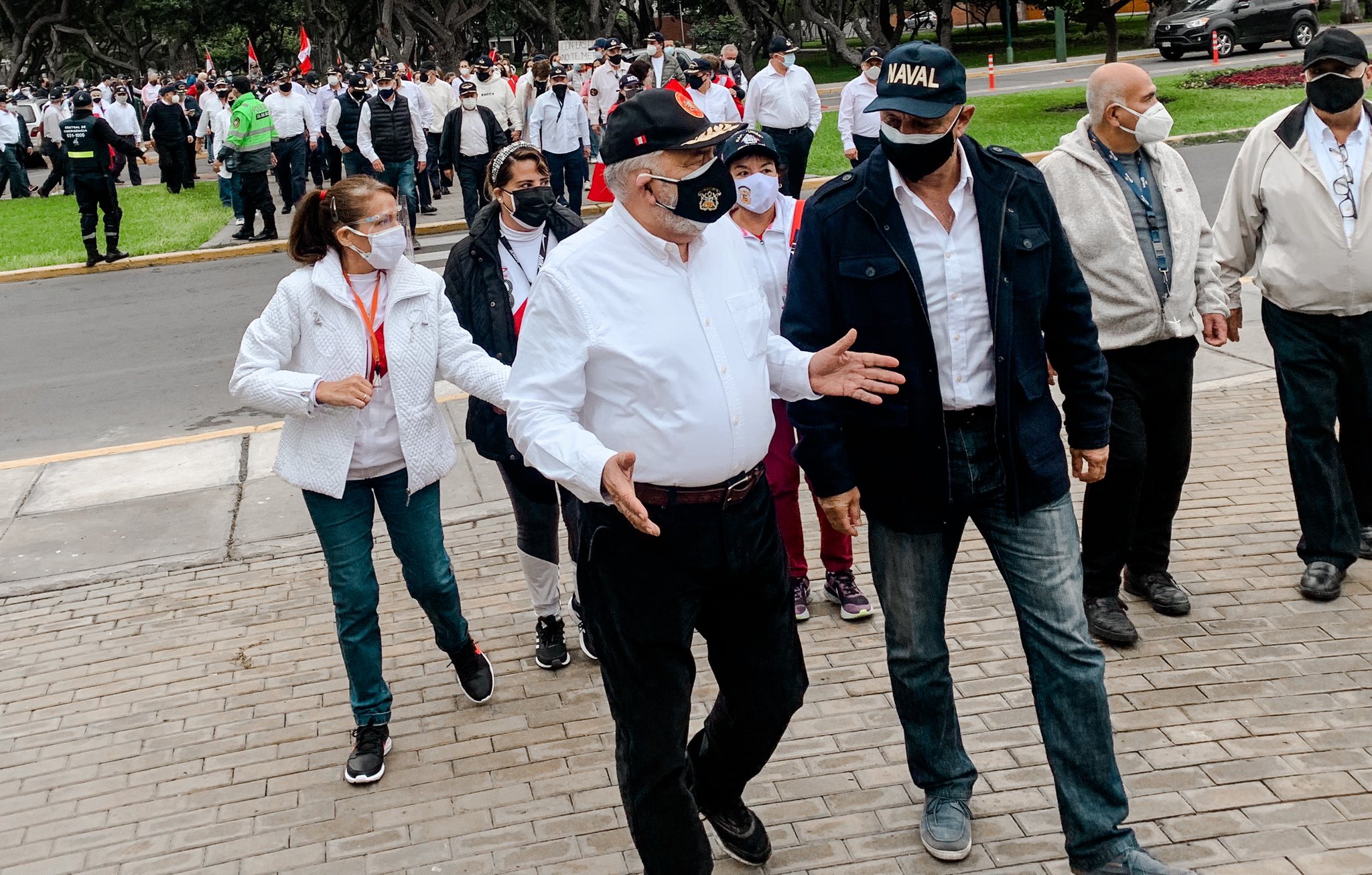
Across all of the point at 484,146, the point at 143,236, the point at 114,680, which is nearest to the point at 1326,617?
the point at 114,680

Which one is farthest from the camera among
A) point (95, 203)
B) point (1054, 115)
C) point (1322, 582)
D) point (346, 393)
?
point (1054, 115)

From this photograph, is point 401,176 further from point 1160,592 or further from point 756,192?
point 1160,592

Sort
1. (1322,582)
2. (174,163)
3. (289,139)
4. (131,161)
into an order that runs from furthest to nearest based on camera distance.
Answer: (131,161) < (174,163) < (289,139) < (1322,582)

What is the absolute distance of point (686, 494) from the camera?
3273 mm

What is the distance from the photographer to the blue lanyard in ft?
15.7

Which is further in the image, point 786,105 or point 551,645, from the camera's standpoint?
point 786,105

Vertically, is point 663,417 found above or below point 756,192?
below

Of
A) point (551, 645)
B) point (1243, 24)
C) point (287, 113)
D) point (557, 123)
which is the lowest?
point (551, 645)

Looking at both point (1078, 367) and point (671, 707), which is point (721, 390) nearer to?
point (671, 707)

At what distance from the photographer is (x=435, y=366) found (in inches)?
181

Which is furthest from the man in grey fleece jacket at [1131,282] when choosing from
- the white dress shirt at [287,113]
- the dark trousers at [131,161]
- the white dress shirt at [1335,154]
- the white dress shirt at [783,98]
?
the dark trousers at [131,161]

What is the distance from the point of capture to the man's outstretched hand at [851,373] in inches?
130

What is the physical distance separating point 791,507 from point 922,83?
2.33 meters

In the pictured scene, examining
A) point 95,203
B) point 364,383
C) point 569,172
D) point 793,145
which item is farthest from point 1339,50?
point 95,203
